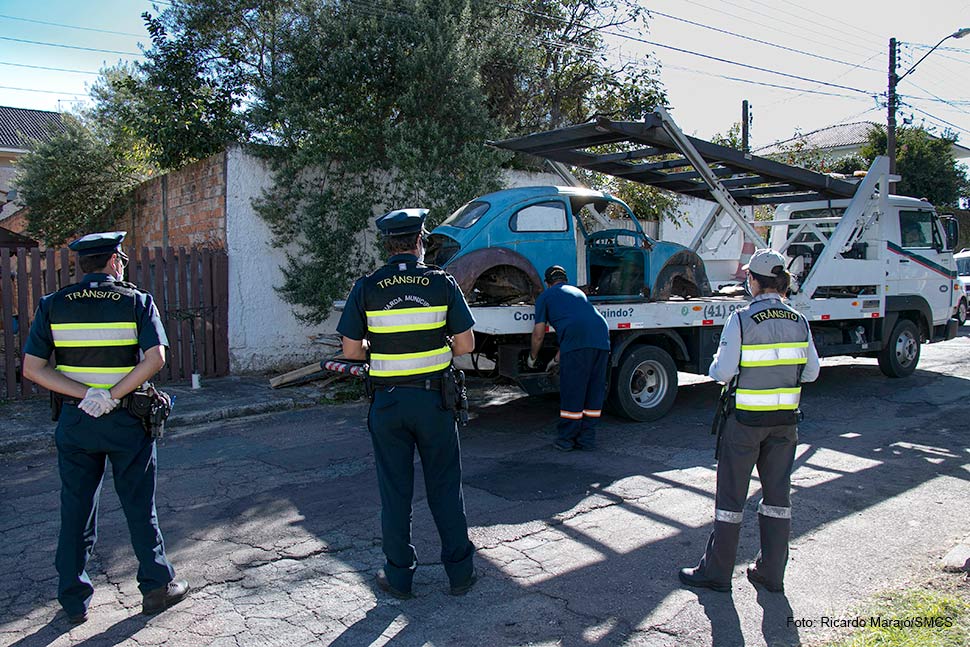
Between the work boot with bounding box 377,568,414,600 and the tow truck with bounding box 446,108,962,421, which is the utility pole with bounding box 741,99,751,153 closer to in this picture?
the tow truck with bounding box 446,108,962,421

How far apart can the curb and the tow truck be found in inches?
116

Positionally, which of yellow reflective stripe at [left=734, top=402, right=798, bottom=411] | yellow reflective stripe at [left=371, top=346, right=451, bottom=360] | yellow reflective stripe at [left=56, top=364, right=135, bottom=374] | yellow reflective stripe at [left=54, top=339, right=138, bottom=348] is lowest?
yellow reflective stripe at [left=734, top=402, right=798, bottom=411]

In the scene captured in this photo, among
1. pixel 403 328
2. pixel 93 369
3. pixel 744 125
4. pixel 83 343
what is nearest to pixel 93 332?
pixel 83 343

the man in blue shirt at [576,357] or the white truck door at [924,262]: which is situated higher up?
the white truck door at [924,262]

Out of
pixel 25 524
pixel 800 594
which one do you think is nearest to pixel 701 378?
pixel 800 594

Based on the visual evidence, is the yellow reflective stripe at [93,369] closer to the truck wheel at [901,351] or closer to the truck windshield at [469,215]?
the truck windshield at [469,215]

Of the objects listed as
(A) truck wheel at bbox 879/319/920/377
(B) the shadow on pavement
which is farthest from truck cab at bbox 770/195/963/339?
(B) the shadow on pavement

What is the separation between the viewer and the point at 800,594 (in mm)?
3928

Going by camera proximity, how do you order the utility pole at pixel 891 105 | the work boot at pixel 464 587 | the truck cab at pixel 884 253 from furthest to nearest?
the utility pole at pixel 891 105 → the truck cab at pixel 884 253 → the work boot at pixel 464 587

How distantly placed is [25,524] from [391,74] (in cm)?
851

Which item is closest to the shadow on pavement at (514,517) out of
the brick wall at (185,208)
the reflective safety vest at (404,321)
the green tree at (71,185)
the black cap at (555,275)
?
the reflective safety vest at (404,321)

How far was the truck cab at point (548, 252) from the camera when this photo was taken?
26.0ft

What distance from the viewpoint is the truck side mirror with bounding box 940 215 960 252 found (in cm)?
1141

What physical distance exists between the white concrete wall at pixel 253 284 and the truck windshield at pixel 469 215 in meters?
4.04
